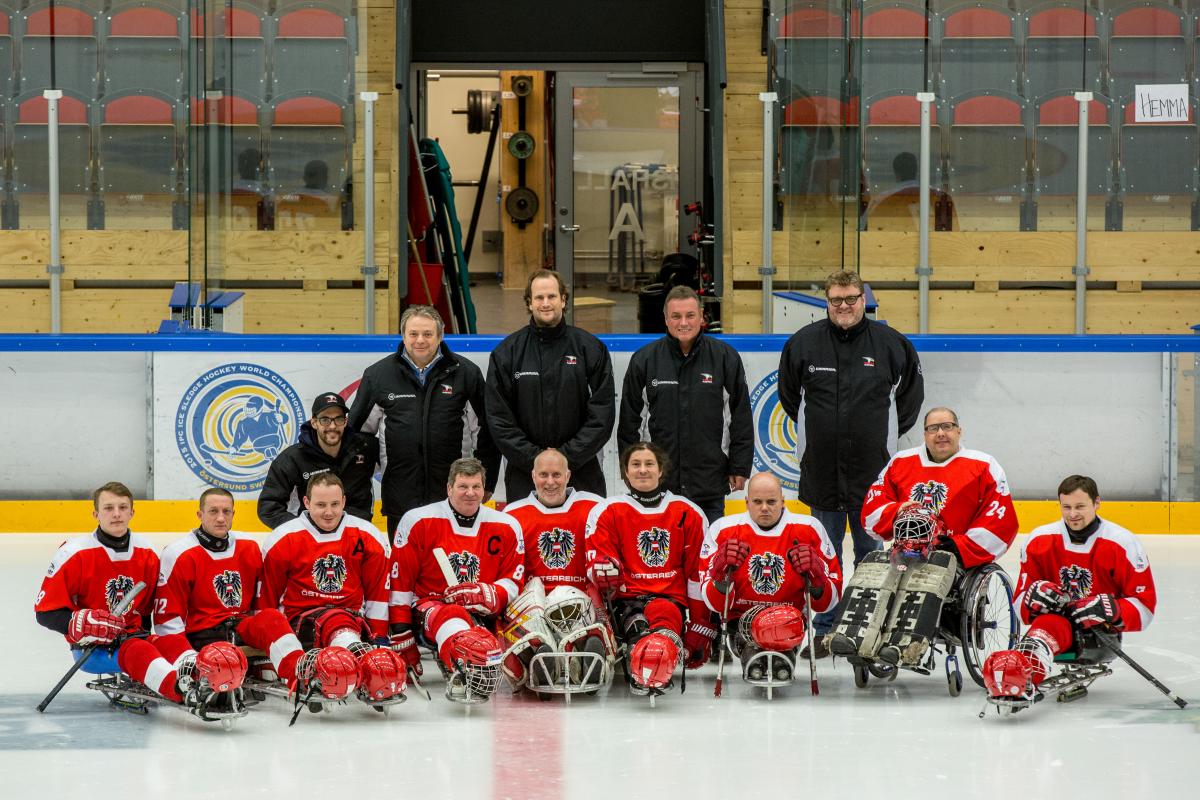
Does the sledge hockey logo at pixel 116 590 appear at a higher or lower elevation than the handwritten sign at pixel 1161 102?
lower

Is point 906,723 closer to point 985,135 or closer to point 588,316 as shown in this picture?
point 985,135

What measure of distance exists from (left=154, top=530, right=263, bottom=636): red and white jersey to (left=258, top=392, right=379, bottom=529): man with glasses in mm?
488

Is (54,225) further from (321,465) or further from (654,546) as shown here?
(654,546)

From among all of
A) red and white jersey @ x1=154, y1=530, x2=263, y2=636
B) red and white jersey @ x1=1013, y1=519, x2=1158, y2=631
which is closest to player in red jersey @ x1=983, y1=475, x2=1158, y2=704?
red and white jersey @ x1=1013, y1=519, x2=1158, y2=631

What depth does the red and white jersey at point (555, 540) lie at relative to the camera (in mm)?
5820

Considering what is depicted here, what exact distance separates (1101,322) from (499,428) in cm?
494

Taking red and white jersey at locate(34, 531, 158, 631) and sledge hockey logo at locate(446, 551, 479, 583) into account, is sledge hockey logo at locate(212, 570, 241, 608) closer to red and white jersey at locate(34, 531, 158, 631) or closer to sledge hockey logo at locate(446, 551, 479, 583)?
red and white jersey at locate(34, 531, 158, 631)

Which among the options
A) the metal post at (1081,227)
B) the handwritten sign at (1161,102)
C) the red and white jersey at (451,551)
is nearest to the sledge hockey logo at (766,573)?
the red and white jersey at (451,551)

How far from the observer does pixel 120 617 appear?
5.24 m

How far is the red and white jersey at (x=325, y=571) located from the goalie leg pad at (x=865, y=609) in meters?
1.44

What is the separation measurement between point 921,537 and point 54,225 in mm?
5349

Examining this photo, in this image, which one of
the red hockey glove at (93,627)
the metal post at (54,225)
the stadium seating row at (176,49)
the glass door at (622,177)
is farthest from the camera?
the glass door at (622,177)

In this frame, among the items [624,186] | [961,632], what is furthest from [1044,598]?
[624,186]

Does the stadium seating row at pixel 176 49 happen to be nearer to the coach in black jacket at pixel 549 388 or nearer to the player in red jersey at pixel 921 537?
the coach in black jacket at pixel 549 388
